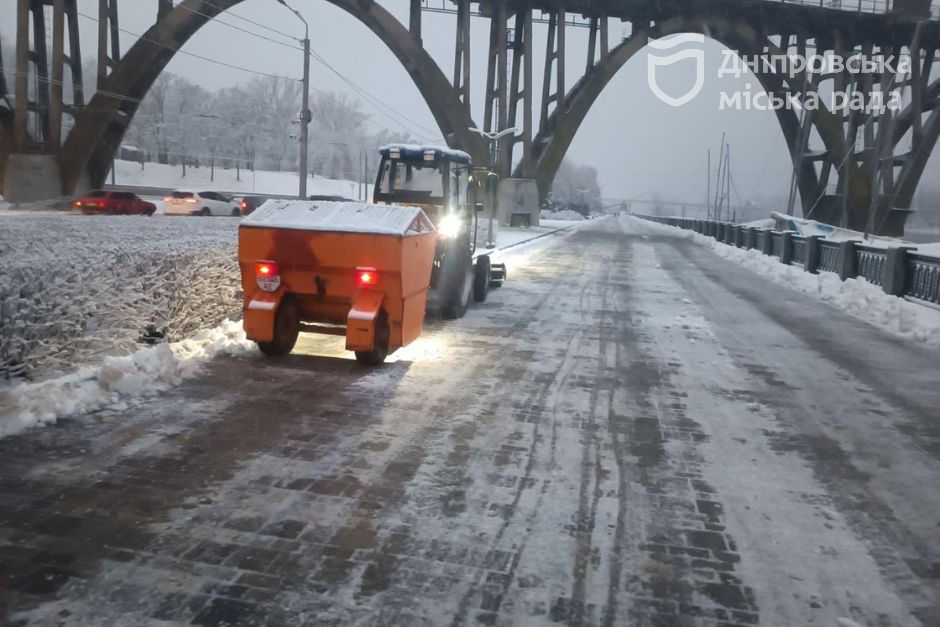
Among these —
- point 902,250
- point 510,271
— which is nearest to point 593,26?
point 510,271

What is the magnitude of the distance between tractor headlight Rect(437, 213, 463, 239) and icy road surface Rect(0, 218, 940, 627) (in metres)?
3.26

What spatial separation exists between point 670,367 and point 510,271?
1358 cm

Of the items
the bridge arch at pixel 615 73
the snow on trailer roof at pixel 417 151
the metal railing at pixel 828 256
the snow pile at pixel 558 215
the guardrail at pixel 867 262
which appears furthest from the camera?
the snow pile at pixel 558 215

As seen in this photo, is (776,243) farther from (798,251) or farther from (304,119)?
(304,119)

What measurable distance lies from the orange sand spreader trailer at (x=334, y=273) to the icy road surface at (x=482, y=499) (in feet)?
1.50

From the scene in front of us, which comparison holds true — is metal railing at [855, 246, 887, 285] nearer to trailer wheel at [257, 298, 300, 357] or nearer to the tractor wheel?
the tractor wheel

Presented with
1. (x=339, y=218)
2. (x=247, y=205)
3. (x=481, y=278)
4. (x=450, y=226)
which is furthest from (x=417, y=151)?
(x=247, y=205)

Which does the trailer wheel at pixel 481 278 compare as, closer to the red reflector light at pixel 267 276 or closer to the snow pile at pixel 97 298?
the snow pile at pixel 97 298

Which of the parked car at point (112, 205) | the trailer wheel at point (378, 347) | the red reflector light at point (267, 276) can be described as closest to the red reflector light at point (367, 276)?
the trailer wheel at point (378, 347)

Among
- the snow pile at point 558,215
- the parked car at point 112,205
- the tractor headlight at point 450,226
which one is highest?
the snow pile at point 558,215

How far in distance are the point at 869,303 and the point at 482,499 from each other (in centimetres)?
1430

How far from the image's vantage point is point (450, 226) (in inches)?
491

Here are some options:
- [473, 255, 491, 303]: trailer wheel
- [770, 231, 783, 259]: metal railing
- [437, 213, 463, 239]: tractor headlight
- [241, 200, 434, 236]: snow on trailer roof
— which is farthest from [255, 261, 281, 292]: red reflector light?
[770, 231, 783, 259]: metal railing

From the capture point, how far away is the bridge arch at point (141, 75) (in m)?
47.0
